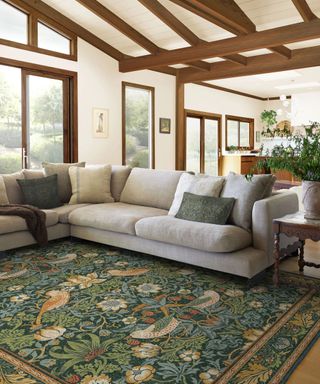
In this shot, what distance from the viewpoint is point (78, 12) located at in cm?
622

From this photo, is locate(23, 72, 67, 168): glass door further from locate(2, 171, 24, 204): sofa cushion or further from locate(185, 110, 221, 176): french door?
locate(185, 110, 221, 176): french door

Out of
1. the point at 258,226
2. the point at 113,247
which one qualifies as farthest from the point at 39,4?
the point at 258,226

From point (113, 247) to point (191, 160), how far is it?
573 centimetres

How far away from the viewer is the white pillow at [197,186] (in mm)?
3868

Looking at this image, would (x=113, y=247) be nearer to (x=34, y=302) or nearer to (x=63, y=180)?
(x=63, y=180)

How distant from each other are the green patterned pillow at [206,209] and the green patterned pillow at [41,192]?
5.84ft

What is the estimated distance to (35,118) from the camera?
624cm

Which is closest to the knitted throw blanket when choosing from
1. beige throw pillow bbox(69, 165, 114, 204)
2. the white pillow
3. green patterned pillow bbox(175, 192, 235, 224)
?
beige throw pillow bbox(69, 165, 114, 204)

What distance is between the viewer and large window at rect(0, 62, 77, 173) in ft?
19.3

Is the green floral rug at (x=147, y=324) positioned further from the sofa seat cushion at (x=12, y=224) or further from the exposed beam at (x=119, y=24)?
the exposed beam at (x=119, y=24)

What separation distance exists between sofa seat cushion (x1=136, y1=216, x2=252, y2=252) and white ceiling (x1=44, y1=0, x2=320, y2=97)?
11.0 ft

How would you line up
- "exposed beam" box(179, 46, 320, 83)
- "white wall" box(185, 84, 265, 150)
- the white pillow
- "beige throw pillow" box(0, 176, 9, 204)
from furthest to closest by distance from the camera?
"white wall" box(185, 84, 265, 150) → "exposed beam" box(179, 46, 320, 83) → "beige throw pillow" box(0, 176, 9, 204) → the white pillow

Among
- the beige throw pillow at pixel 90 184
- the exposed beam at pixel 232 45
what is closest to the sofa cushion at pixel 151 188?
the beige throw pillow at pixel 90 184

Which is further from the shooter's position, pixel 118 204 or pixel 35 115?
pixel 35 115
